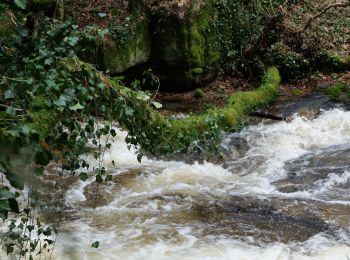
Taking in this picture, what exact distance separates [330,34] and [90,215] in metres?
10.7

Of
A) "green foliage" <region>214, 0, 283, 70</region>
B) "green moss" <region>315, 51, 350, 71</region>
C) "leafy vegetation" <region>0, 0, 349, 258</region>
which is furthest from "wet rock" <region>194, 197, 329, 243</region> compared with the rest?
"green moss" <region>315, 51, 350, 71</region>

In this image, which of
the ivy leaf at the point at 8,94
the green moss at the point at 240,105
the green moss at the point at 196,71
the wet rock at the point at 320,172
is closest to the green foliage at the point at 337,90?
the green moss at the point at 240,105

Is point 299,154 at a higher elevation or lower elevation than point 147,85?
lower

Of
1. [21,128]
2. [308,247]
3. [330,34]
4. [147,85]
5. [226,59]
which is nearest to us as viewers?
[21,128]

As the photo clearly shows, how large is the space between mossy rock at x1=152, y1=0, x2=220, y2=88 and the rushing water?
351 cm

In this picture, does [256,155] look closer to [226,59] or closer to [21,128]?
[226,59]

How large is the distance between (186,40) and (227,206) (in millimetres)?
6705

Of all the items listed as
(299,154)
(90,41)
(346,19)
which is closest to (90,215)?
(90,41)

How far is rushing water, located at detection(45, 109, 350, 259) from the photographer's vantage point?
197 inches

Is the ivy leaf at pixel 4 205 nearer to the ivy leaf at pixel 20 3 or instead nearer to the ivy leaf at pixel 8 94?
the ivy leaf at pixel 8 94

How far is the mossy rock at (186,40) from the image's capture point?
1181 centimetres

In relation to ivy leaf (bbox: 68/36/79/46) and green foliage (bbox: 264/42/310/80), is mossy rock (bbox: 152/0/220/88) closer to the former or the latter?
green foliage (bbox: 264/42/310/80)

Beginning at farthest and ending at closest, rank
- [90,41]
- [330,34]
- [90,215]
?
[330,34] → [90,215] → [90,41]

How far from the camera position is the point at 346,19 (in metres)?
14.4
